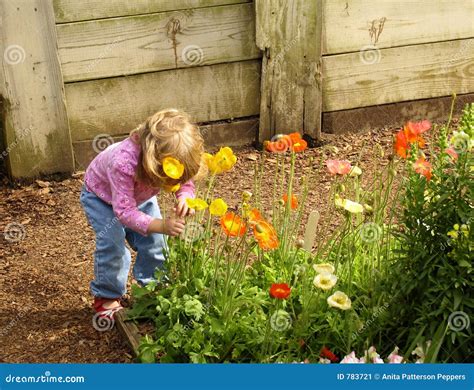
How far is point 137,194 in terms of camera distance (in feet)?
10.7

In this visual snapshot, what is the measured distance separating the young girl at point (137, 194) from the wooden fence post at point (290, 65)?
1.77m

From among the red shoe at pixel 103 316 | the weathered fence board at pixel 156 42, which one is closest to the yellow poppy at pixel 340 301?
the red shoe at pixel 103 316

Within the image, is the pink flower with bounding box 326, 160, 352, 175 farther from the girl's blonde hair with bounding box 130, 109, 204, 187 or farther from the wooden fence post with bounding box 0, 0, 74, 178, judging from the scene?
the wooden fence post with bounding box 0, 0, 74, 178

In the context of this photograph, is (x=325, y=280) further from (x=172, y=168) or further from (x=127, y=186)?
(x=127, y=186)

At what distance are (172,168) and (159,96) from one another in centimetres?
212

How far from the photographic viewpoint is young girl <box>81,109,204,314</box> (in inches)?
117

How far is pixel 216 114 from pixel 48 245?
1342 mm

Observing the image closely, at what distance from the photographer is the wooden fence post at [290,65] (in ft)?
16.1

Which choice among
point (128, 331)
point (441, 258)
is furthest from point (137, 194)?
point (441, 258)

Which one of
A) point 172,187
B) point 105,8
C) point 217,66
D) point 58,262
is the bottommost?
point 58,262

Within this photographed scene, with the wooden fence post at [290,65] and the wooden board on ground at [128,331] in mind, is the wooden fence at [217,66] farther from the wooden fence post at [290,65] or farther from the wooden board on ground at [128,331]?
the wooden board on ground at [128,331]

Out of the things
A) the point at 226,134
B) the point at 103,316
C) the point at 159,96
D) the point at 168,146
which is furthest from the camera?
the point at 226,134

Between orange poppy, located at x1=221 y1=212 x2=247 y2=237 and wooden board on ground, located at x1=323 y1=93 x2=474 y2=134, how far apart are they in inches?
99.9

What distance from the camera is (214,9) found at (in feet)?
15.8
